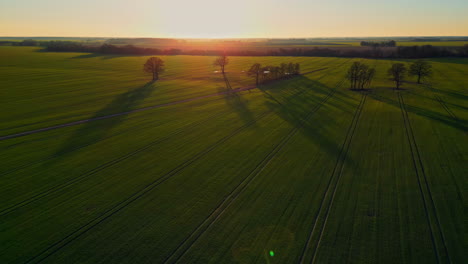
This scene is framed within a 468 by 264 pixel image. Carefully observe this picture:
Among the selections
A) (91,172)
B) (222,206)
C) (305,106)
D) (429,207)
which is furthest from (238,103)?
(429,207)

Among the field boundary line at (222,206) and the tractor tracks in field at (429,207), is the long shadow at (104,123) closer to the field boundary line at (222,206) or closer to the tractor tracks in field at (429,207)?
→ the field boundary line at (222,206)

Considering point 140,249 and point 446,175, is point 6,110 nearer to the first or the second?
point 140,249

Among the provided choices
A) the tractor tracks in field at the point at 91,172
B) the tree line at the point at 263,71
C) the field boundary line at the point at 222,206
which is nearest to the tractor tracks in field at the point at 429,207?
the field boundary line at the point at 222,206

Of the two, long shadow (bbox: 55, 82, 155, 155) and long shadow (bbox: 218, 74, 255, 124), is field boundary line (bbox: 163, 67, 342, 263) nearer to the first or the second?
long shadow (bbox: 218, 74, 255, 124)

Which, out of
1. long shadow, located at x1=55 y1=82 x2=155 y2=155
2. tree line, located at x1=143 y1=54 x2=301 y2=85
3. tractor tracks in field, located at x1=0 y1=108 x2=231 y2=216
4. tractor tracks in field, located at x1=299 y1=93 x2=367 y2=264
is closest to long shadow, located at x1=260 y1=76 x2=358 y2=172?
tractor tracks in field, located at x1=299 y1=93 x2=367 y2=264

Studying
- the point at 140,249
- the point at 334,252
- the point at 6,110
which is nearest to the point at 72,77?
the point at 6,110

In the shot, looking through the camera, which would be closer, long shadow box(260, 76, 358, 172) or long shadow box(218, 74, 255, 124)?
long shadow box(260, 76, 358, 172)

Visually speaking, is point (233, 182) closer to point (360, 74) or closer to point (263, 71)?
point (360, 74)
